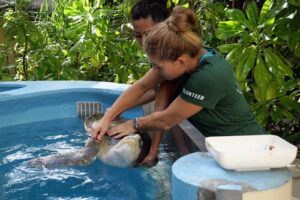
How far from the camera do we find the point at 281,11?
3.01m

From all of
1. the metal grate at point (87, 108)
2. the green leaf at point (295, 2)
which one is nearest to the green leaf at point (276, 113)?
the green leaf at point (295, 2)

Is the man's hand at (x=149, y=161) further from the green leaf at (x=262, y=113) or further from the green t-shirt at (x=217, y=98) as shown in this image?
the green leaf at (x=262, y=113)

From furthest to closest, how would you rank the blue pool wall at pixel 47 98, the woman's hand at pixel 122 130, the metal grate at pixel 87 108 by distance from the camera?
the metal grate at pixel 87 108, the blue pool wall at pixel 47 98, the woman's hand at pixel 122 130

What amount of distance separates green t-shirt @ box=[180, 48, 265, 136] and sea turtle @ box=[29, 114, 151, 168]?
0.41m

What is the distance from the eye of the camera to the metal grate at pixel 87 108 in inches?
160

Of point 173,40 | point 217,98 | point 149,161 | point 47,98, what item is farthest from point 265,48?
point 47,98

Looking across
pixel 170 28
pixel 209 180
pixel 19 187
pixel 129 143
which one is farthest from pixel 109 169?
pixel 209 180

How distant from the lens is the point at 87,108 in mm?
4086

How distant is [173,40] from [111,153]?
920 millimetres

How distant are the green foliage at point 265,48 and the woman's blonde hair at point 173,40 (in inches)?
47.6

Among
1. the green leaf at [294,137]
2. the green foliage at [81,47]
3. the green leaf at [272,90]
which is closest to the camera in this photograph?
the green leaf at [272,90]

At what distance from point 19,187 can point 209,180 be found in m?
1.58

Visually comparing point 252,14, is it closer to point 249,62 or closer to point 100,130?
point 249,62

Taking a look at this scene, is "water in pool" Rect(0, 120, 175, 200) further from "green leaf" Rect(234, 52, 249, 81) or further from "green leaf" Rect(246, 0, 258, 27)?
"green leaf" Rect(246, 0, 258, 27)
